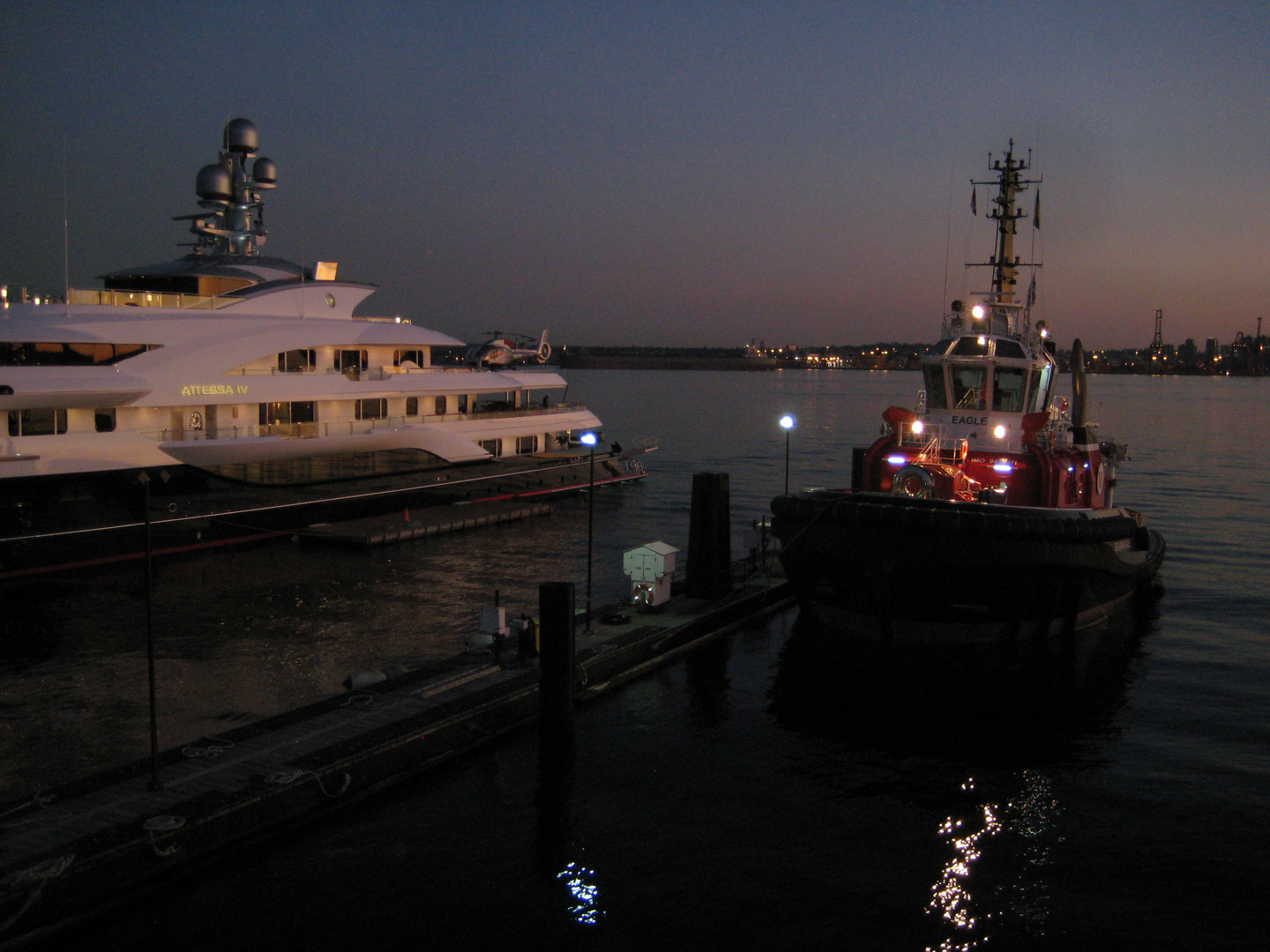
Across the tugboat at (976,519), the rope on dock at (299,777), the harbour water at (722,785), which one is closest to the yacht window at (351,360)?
the harbour water at (722,785)

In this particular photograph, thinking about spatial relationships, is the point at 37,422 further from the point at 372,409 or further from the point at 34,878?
the point at 34,878

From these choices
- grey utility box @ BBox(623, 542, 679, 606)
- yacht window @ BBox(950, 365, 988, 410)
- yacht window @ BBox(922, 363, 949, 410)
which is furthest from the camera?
yacht window @ BBox(922, 363, 949, 410)

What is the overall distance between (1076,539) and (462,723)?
11.8 metres

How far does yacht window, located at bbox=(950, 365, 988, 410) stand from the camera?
863 inches

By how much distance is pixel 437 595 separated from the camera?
24.2 meters

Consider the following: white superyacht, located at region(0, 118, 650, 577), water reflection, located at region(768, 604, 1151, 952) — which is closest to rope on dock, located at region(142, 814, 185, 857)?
water reflection, located at region(768, 604, 1151, 952)

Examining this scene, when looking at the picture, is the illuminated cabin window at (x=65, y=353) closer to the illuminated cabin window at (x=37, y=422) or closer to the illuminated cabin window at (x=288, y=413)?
the illuminated cabin window at (x=37, y=422)

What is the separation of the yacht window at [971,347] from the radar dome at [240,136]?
1050 inches

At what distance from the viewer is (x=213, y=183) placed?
Answer: 35312 mm

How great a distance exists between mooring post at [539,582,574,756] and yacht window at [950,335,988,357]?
11526mm

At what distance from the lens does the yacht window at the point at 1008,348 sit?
21.7 m

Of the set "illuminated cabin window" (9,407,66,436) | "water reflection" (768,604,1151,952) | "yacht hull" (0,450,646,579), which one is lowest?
"water reflection" (768,604,1151,952)

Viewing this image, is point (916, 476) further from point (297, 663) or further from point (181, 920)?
point (181, 920)

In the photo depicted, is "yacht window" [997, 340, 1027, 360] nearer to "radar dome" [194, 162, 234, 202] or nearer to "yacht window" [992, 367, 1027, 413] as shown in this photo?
"yacht window" [992, 367, 1027, 413]
